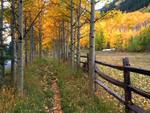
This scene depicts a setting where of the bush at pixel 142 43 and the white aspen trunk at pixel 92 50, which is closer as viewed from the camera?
the white aspen trunk at pixel 92 50

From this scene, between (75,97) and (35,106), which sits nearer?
(35,106)

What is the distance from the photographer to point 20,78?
10531mm

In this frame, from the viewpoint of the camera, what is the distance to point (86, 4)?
70.7 ft

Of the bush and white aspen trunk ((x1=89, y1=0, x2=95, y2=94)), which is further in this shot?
the bush

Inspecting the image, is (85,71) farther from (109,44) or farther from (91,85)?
(109,44)

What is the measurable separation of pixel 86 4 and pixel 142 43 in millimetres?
100344

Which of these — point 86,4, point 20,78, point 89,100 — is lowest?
point 89,100

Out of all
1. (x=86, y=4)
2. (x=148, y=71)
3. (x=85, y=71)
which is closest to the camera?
(x=148, y=71)

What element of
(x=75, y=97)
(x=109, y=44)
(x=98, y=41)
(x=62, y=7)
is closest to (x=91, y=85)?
(x=75, y=97)

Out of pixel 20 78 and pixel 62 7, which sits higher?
pixel 62 7

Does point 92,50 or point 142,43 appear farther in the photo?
point 142,43

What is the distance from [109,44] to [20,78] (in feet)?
512

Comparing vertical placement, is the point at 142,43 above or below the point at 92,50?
above

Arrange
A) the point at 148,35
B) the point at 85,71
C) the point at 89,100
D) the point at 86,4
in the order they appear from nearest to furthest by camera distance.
Result: the point at 89,100 → the point at 85,71 → the point at 86,4 → the point at 148,35
